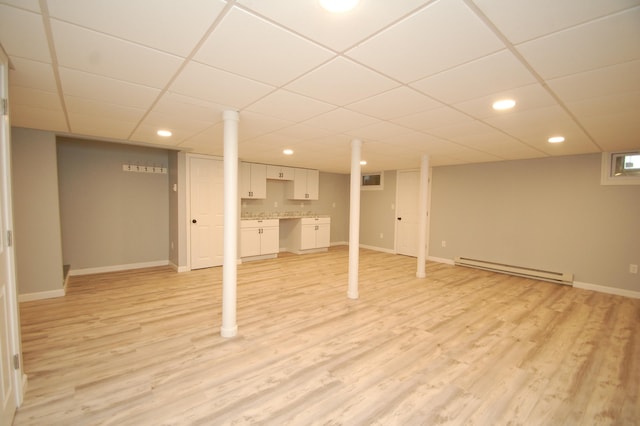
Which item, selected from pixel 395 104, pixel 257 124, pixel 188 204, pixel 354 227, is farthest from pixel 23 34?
pixel 188 204

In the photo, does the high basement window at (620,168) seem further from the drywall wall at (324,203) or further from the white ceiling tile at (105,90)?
the white ceiling tile at (105,90)

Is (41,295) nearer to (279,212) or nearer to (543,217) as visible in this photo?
(279,212)

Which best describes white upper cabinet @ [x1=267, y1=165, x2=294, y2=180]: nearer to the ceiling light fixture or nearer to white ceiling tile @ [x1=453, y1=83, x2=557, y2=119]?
white ceiling tile @ [x1=453, y1=83, x2=557, y2=119]

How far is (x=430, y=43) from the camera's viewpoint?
1.52 m

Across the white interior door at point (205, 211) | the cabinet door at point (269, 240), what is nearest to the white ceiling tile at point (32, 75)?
the white interior door at point (205, 211)

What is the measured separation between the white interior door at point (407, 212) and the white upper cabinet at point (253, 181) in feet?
12.1

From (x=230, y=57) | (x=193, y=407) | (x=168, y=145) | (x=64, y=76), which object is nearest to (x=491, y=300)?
(x=193, y=407)

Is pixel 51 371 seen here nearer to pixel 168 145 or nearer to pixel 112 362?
pixel 112 362

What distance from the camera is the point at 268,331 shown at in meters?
3.01

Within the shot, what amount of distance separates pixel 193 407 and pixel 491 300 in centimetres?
406

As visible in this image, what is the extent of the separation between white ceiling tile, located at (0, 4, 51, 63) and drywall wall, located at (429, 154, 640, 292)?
22.2 feet

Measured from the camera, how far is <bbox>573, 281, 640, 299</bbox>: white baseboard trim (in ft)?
14.3

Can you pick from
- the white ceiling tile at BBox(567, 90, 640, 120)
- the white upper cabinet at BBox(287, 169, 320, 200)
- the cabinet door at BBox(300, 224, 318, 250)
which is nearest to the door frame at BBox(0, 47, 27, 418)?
the white ceiling tile at BBox(567, 90, 640, 120)

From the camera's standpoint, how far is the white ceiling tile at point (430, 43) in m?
1.31
